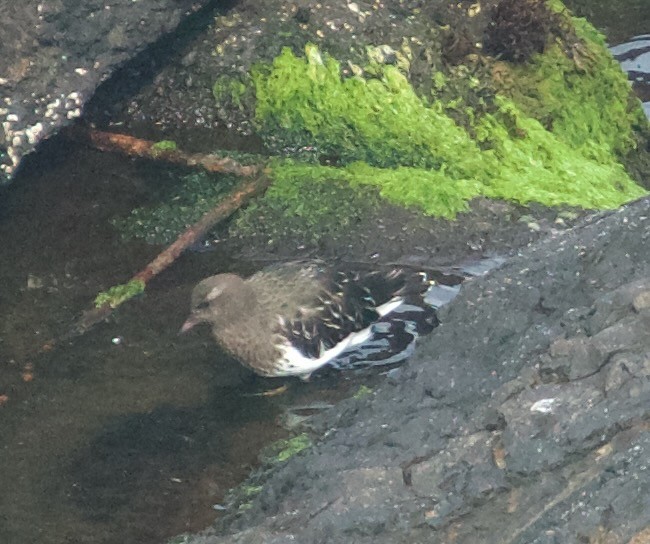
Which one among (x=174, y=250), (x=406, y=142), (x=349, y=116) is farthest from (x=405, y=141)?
(x=174, y=250)

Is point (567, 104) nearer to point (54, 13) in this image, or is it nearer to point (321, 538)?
point (54, 13)

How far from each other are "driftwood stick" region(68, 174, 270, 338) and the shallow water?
0.07m

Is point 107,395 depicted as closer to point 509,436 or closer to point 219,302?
point 219,302

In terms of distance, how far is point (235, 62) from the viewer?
27.3ft

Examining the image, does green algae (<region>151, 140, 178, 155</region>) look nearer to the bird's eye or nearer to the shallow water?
the shallow water

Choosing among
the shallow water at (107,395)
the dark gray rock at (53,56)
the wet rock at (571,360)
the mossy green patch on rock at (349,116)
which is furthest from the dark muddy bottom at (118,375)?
the wet rock at (571,360)

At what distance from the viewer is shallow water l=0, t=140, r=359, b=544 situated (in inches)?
204

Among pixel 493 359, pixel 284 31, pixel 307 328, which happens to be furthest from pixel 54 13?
pixel 493 359

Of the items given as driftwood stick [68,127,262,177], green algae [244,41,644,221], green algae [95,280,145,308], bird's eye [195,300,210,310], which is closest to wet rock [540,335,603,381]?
bird's eye [195,300,210,310]

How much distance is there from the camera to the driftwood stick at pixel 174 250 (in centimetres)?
641

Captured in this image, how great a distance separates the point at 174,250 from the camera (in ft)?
22.4

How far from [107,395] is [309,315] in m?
1.18

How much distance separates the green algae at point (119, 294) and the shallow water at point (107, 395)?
0.05 meters

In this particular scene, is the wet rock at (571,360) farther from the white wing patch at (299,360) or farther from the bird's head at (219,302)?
the bird's head at (219,302)
